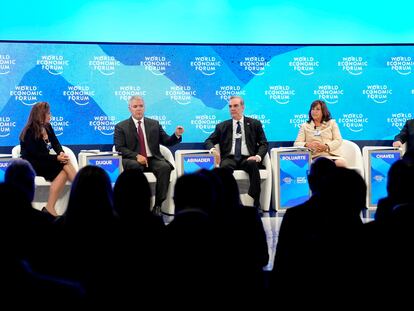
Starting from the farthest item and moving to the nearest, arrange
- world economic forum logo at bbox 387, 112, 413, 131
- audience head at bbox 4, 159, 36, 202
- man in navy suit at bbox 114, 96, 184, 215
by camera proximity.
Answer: world economic forum logo at bbox 387, 112, 413, 131 → man in navy suit at bbox 114, 96, 184, 215 → audience head at bbox 4, 159, 36, 202

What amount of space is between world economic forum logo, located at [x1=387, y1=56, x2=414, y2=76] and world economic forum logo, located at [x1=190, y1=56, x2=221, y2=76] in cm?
230

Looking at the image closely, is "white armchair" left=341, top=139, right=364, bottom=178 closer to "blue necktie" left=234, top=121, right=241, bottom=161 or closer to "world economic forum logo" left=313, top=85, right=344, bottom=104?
"world economic forum logo" left=313, top=85, right=344, bottom=104

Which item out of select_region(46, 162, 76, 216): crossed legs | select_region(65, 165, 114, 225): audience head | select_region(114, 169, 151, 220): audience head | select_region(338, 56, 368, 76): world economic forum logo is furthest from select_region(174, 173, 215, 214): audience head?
select_region(338, 56, 368, 76): world economic forum logo

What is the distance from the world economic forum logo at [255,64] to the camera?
8844mm

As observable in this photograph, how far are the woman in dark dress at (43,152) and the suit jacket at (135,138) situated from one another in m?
0.73

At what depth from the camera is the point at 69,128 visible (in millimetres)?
8367

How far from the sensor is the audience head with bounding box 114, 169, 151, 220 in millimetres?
2865

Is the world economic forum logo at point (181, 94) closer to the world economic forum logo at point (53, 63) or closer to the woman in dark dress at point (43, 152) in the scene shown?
the world economic forum logo at point (53, 63)

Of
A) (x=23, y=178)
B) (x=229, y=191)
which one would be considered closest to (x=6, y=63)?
(x=23, y=178)

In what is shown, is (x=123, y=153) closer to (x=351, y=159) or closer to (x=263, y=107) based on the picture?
(x=263, y=107)

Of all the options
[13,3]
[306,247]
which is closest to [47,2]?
[13,3]

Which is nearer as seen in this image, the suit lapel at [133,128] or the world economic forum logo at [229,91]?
the suit lapel at [133,128]

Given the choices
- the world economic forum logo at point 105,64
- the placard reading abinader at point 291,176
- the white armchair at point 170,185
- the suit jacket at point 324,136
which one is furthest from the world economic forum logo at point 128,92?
the suit jacket at point 324,136

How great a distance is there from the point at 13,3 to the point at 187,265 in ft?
22.9
